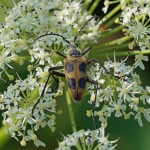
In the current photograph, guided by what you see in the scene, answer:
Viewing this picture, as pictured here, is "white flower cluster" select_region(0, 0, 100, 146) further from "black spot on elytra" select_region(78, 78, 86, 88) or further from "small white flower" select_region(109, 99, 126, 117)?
"small white flower" select_region(109, 99, 126, 117)

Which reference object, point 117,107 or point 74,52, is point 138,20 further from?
point 117,107

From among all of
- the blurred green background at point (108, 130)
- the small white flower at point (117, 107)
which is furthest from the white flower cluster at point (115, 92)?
the blurred green background at point (108, 130)

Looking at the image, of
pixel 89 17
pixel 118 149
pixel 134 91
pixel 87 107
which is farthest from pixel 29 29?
pixel 118 149

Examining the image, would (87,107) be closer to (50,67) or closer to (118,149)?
(118,149)

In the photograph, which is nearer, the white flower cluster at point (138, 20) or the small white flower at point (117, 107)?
the small white flower at point (117, 107)

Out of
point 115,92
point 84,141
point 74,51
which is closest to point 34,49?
point 74,51

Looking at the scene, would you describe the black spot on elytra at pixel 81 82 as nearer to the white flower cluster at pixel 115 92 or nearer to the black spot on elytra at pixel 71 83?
the black spot on elytra at pixel 71 83

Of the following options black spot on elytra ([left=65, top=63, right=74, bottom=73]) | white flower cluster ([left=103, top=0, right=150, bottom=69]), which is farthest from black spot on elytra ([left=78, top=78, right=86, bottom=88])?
white flower cluster ([left=103, top=0, right=150, bottom=69])
